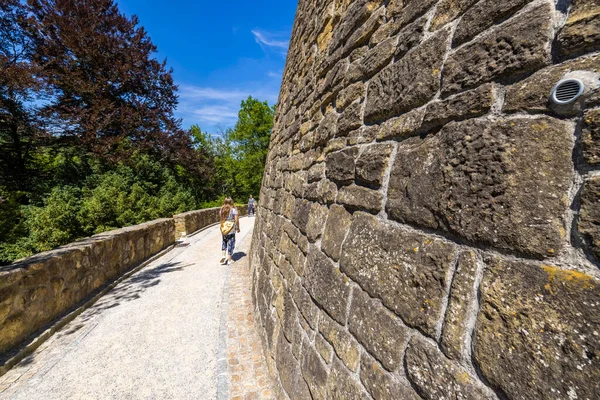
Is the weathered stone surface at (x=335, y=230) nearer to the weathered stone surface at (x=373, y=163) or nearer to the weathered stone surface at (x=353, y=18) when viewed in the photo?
the weathered stone surface at (x=373, y=163)

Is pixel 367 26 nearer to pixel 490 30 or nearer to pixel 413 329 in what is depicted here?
pixel 490 30

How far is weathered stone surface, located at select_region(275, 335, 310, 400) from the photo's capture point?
2.03m

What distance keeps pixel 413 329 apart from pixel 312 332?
1.05 m

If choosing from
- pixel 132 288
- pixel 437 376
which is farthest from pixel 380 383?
pixel 132 288

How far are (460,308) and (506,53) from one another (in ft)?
2.90

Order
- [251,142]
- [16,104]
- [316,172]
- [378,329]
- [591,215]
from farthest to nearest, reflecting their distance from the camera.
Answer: [251,142]
[16,104]
[316,172]
[378,329]
[591,215]

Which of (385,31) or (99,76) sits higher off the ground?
(99,76)

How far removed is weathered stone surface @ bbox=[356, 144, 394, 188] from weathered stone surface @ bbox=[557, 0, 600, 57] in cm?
74

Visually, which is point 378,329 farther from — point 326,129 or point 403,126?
point 326,129

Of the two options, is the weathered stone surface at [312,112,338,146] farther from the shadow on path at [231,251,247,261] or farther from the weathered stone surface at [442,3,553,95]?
the shadow on path at [231,251,247,261]

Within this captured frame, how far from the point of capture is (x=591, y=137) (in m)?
0.67

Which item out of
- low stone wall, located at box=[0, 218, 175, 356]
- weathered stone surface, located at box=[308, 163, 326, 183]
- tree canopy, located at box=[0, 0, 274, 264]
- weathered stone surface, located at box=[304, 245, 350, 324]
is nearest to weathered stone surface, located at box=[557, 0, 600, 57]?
weathered stone surface, located at box=[304, 245, 350, 324]

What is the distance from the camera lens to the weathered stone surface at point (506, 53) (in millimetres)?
796

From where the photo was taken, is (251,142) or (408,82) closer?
(408,82)
